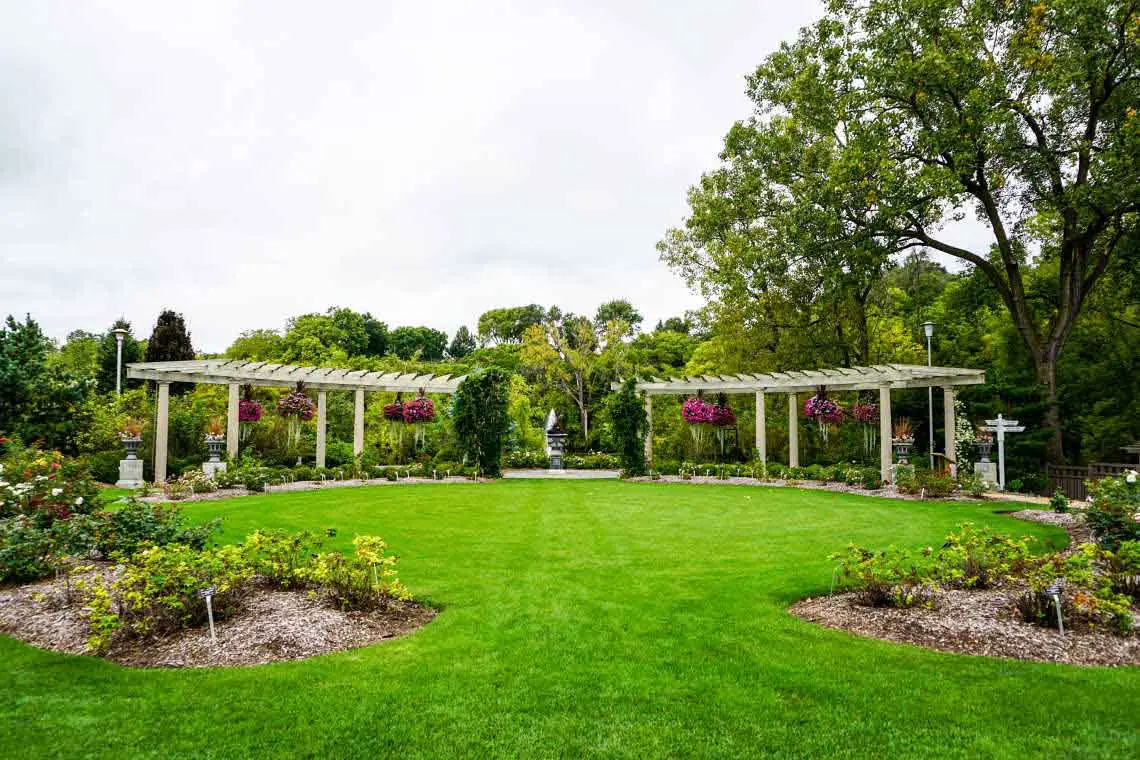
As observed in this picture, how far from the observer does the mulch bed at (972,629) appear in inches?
155

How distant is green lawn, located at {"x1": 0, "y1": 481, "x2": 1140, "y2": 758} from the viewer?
280 centimetres

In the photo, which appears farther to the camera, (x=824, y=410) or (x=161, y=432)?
(x=824, y=410)

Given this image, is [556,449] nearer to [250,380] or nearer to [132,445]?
[250,380]

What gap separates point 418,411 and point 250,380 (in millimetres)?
4166

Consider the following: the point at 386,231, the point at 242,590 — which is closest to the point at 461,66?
the point at 386,231

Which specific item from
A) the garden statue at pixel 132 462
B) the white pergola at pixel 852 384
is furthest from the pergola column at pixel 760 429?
the garden statue at pixel 132 462

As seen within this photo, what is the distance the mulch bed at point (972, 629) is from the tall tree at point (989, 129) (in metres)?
11.0

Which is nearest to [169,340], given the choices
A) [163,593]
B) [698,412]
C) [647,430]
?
[647,430]

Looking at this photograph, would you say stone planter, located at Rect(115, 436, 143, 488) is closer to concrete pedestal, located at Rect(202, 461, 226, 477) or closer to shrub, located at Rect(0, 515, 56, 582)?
concrete pedestal, located at Rect(202, 461, 226, 477)

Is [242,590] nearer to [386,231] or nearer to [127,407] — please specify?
[386,231]

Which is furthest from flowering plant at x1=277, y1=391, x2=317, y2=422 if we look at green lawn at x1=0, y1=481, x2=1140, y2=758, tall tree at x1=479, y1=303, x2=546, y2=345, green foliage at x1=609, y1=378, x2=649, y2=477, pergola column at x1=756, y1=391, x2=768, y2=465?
tall tree at x1=479, y1=303, x2=546, y2=345

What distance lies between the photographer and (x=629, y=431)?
55.9 ft

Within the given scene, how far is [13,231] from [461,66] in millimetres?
10273

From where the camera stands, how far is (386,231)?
17531mm
